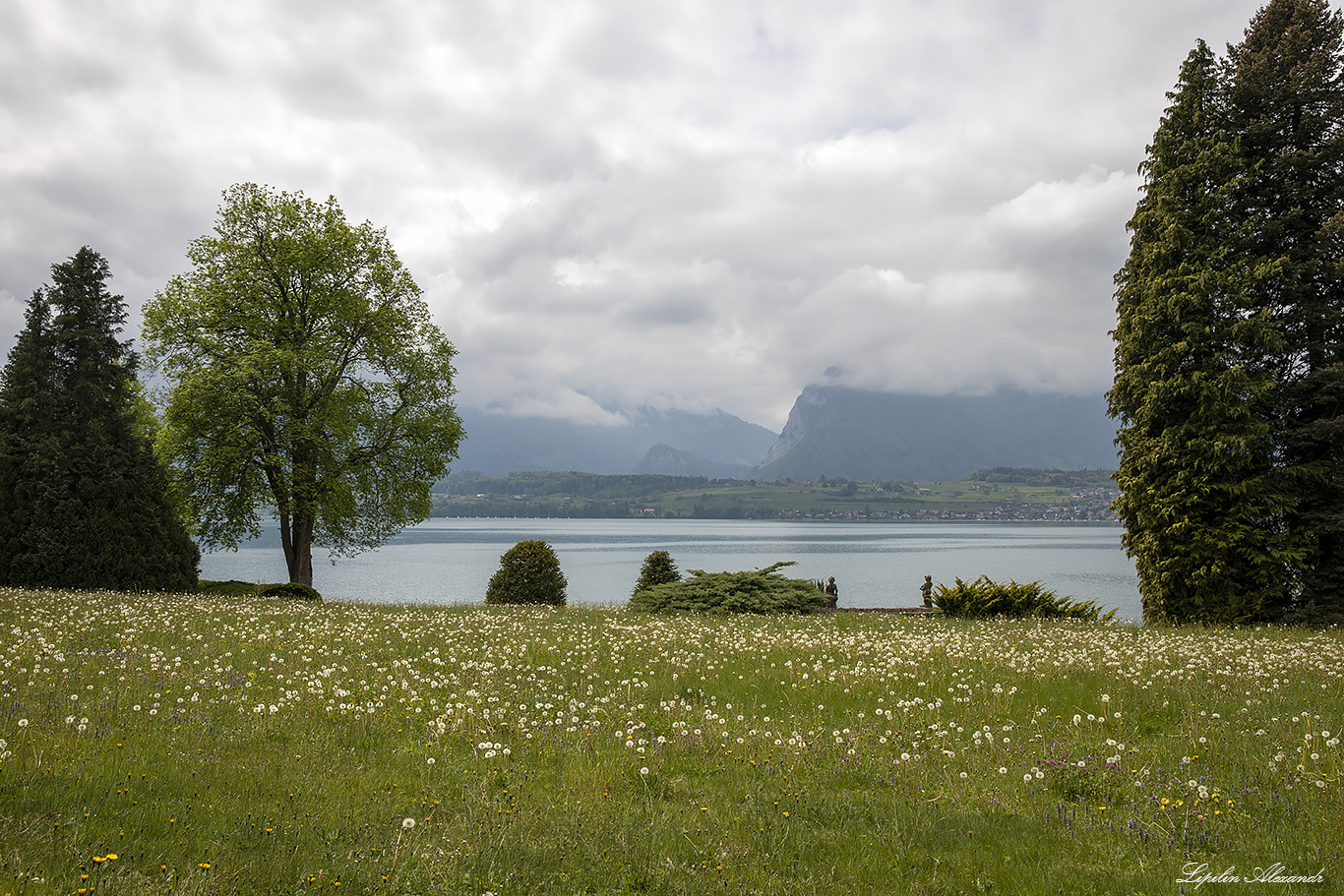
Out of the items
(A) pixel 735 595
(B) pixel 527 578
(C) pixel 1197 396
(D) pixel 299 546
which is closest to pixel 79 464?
(D) pixel 299 546

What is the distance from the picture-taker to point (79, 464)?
73.8ft

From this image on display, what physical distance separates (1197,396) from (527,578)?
2502 centimetres

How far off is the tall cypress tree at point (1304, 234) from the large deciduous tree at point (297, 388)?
29.8m

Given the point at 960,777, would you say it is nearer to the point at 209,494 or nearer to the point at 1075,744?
the point at 1075,744

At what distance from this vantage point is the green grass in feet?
16.7

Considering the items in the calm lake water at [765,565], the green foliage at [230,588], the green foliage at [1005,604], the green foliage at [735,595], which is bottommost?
the calm lake water at [765,565]

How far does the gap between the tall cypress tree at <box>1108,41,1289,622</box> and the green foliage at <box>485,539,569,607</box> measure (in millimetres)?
21801

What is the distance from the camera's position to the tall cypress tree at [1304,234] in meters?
20.1

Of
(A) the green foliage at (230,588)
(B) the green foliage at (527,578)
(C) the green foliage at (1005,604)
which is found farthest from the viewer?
(B) the green foliage at (527,578)

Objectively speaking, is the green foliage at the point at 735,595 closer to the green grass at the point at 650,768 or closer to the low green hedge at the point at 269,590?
the green grass at the point at 650,768

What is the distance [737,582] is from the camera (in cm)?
2447

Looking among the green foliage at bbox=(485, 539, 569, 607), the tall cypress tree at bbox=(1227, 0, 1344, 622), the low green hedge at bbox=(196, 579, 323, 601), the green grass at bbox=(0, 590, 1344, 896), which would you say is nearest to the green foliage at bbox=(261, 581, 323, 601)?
the low green hedge at bbox=(196, 579, 323, 601)

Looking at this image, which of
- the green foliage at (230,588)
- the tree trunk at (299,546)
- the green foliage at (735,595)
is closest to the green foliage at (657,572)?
the green foliage at (735,595)

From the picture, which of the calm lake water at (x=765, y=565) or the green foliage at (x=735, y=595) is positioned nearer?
the green foliage at (x=735, y=595)
